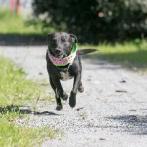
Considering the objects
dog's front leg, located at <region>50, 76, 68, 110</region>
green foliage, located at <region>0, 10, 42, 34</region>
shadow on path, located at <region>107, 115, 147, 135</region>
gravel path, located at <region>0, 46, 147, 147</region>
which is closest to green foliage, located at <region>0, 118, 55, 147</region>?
gravel path, located at <region>0, 46, 147, 147</region>

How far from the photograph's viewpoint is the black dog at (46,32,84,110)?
10.3 meters

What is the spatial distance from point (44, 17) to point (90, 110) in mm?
16263

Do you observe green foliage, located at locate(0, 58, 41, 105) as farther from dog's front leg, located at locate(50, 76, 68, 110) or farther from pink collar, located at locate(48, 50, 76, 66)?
pink collar, located at locate(48, 50, 76, 66)

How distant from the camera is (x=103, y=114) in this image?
1015cm

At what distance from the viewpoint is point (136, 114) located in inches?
398

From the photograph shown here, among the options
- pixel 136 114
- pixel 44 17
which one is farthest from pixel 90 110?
pixel 44 17

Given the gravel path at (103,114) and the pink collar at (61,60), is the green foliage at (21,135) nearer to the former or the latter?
the gravel path at (103,114)

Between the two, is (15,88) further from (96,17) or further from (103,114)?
(96,17)

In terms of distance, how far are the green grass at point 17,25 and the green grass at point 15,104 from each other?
11294mm

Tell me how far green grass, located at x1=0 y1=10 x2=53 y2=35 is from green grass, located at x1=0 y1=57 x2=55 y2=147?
11.3 m

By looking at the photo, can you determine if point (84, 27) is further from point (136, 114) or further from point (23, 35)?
point (136, 114)

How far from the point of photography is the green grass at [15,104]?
797 centimetres

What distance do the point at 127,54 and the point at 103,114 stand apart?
10.3 meters

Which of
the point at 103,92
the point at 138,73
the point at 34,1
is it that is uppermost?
the point at 103,92
